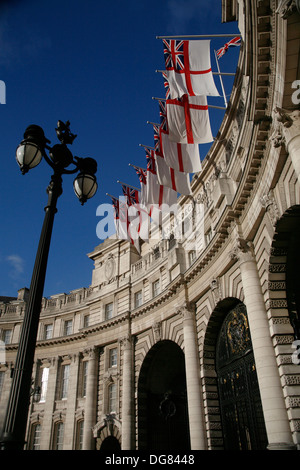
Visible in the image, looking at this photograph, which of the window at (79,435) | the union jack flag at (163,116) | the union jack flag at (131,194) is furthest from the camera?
the window at (79,435)

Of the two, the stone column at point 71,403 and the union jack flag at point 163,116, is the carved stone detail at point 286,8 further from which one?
the stone column at point 71,403

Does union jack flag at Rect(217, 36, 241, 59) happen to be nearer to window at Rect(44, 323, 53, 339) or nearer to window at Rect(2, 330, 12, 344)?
window at Rect(44, 323, 53, 339)

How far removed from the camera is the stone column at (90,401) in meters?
30.0

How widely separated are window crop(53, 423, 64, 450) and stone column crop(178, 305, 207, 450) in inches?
749

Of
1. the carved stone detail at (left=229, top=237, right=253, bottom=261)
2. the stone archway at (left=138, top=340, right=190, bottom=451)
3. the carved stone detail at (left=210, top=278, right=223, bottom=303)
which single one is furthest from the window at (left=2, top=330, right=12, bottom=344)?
the carved stone detail at (left=229, top=237, right=253, bottom=261)

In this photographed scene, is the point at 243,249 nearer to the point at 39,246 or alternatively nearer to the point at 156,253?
the point at 39,246

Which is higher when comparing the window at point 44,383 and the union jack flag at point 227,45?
the union jack flag at point 227,45

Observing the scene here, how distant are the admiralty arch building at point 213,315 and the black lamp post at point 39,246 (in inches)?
293

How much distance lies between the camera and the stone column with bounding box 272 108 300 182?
11.6 meters

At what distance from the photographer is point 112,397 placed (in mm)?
31031

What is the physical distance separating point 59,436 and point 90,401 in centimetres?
645

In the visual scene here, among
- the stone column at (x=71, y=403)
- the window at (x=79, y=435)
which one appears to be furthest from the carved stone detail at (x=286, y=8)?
the window at (x=79, y=435)

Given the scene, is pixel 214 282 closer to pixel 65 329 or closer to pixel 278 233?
pixel 278 233

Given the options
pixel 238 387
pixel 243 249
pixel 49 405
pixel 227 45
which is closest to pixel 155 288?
pixel 238 387
